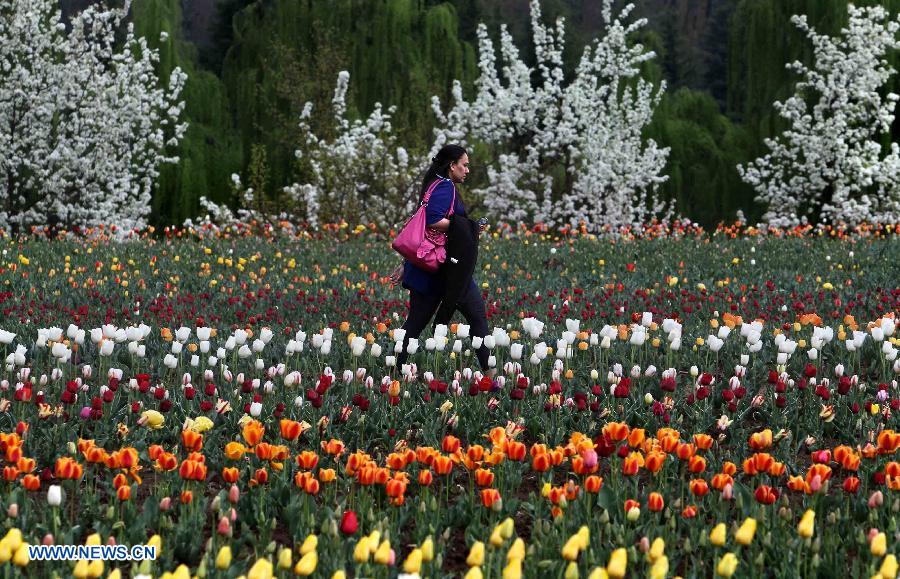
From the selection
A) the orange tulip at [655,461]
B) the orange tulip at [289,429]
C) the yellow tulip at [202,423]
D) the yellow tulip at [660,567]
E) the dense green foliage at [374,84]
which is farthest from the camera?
the dense green foliage at [374,84]

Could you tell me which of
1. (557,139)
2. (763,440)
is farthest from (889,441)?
(557,139)

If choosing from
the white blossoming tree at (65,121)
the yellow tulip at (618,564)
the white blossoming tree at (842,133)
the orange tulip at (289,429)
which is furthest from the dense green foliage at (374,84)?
the yellow tulip at (618,564)

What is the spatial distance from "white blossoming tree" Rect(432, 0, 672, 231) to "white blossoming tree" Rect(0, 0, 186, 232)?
528cm

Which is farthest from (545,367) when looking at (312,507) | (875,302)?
(875,302)

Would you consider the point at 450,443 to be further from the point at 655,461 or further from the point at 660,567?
the point at 660,567

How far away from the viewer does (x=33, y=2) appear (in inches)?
682

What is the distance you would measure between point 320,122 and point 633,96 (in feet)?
22.4

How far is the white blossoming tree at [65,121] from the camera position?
1695 centimetres

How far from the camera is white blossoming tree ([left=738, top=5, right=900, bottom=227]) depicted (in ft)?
62.7

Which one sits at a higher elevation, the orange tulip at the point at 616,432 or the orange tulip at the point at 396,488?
the orange tulip at the point at 616,432

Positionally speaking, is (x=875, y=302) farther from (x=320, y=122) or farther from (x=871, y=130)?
Answer: (x=320, y=122)

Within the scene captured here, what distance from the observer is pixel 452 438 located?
3.69 metres

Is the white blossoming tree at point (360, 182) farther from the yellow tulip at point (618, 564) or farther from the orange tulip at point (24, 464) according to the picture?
the yellow tulip at point (618, 564)

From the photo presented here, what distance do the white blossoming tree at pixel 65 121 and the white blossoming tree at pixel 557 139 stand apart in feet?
17.3
